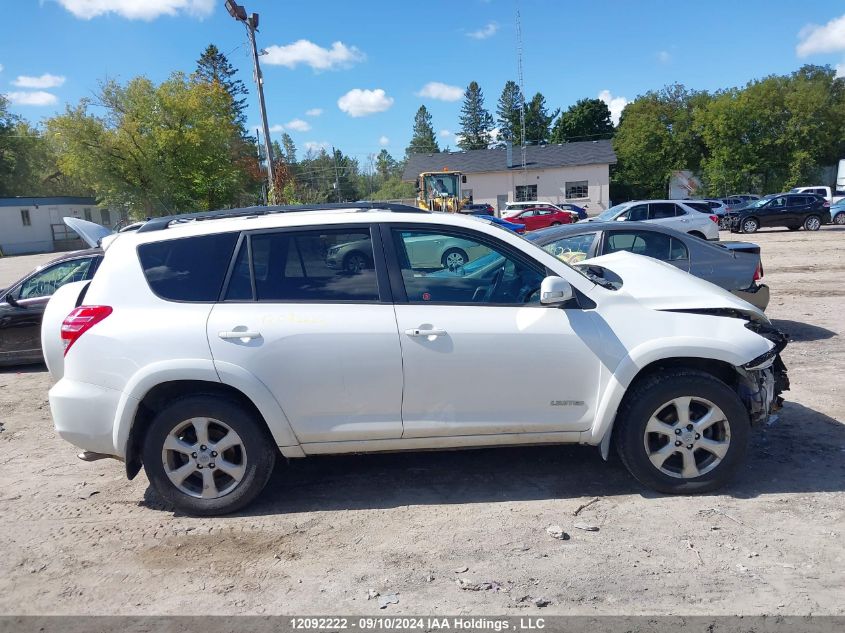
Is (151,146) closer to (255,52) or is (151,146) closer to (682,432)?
(255,52)

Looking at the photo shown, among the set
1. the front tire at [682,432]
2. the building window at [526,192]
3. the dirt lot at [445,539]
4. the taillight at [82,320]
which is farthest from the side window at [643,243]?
the building window at [526,192]

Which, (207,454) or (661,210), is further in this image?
(661,210)

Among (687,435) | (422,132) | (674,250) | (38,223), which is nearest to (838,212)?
(674,250)

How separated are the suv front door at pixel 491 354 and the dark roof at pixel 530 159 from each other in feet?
170

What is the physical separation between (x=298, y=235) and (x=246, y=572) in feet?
6.66

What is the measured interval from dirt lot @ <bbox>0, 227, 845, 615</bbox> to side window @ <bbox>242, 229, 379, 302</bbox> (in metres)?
1.41

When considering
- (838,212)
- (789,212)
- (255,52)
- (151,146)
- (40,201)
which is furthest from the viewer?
(40,201)

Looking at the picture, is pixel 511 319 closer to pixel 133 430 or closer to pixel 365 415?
pixel 365 415

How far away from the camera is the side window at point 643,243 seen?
777cm

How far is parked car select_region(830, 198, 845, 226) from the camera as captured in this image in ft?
96.6

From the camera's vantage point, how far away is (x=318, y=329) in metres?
3.83

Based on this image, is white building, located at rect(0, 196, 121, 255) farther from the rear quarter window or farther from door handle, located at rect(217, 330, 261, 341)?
door handle, located at rect(217, 330, 261, 341)

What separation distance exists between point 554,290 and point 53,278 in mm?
7679

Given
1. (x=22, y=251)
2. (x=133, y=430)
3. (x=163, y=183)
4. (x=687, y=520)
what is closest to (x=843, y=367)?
(x=687, y=520)
